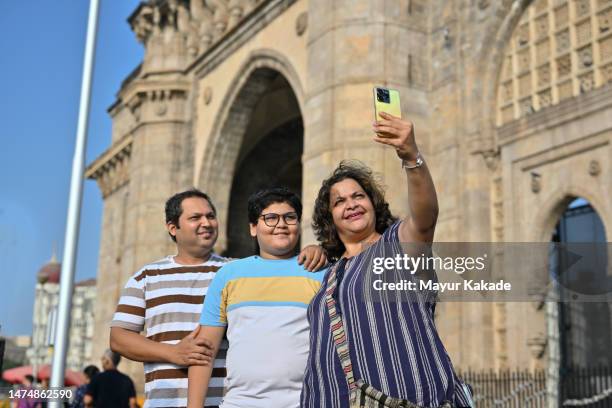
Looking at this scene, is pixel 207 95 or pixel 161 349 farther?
pixel 207 95

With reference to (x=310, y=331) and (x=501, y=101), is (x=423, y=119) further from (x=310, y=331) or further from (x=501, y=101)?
(x=310, y=331)

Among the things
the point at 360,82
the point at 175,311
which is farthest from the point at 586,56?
the point at 175,311

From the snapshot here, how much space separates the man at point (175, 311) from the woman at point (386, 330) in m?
0.52

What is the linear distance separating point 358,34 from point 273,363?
38.2 feet

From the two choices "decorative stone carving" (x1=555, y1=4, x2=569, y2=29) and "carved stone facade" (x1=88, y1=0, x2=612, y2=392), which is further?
"decorative stone carving" (x1=555, y1=4, x2=569, y2=29)

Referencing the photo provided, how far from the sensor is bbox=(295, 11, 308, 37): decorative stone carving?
17.2 meters

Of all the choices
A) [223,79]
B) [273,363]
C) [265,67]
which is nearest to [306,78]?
[265,67]

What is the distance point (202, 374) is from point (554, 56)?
10316mm

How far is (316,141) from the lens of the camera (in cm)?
1459

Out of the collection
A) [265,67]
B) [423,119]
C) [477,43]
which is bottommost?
[423,119]

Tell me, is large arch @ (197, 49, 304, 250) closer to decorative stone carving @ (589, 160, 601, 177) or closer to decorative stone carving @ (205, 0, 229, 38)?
decorative stone carving @ (205, 0, 229, 38)

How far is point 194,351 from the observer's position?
12.2 ft

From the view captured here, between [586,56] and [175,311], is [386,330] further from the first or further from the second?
[586,56]

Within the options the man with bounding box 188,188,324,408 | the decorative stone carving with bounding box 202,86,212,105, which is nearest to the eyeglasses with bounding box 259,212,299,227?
the man with bounding box 188,188,324,408
